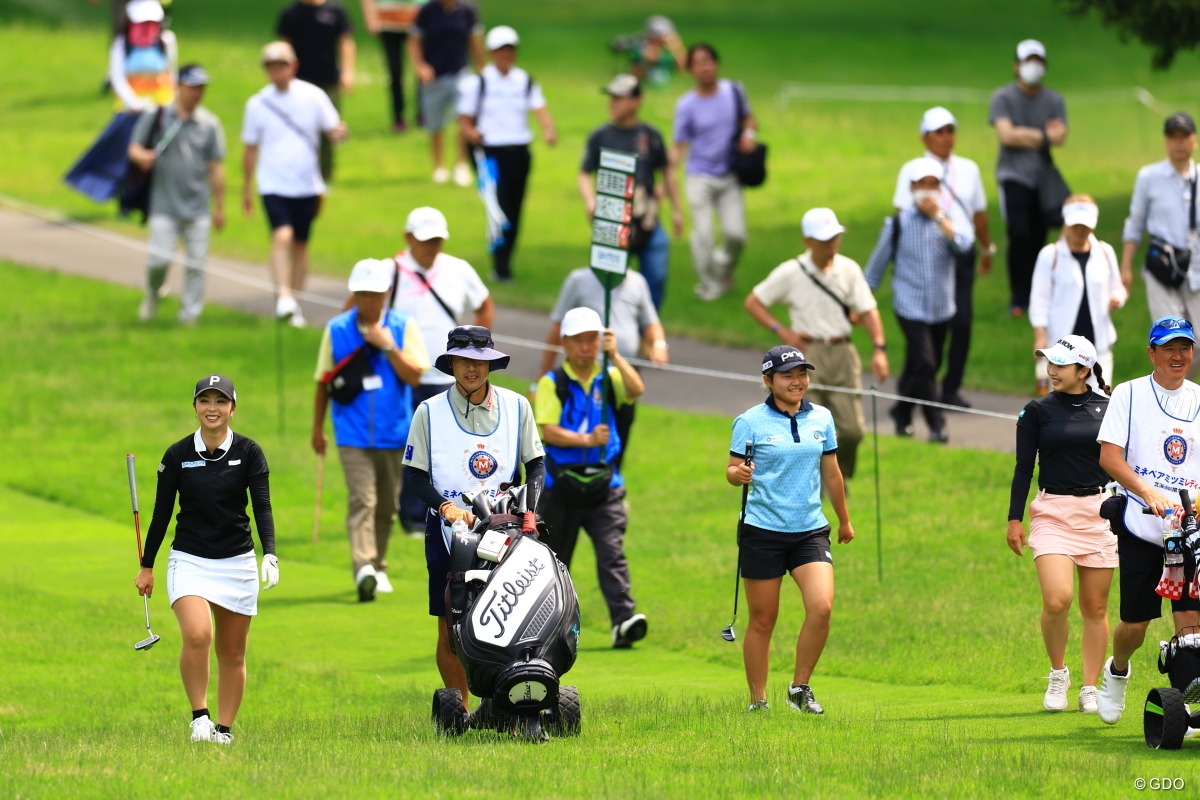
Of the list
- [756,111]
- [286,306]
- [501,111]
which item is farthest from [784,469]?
[756,111]

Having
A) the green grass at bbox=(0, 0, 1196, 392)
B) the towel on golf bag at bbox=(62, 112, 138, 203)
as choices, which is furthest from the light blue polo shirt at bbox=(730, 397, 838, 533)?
the towel on golf bag at bbox=(62, 112, 138, 203)

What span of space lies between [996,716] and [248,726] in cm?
397

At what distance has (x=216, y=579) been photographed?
9.06m

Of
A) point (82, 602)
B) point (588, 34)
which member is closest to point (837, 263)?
point (82, 602)

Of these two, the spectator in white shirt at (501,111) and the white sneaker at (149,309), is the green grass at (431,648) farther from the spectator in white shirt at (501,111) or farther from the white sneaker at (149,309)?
the spectator in white shirt at (501,111)

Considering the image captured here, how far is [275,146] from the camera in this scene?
18719 mm

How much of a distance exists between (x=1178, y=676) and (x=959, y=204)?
7.81 meters

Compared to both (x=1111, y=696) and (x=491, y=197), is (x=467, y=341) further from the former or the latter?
(x=491, y=197)

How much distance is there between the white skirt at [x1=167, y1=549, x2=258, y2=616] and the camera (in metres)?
8.99

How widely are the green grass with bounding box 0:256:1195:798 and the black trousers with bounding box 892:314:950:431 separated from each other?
0.37 metres

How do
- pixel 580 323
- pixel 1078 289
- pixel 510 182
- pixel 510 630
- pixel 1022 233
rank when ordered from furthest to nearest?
pixel 510 182 < pixel 1022 233 < pixel 1078 289 < pixel 580 323 < pixel 510 630

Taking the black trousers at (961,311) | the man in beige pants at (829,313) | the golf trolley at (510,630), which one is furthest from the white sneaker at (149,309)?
the golf trolley at (510,630)

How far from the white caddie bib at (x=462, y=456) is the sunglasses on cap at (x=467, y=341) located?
27 centimetres

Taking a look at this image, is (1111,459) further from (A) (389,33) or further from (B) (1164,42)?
(A) (389,33)
